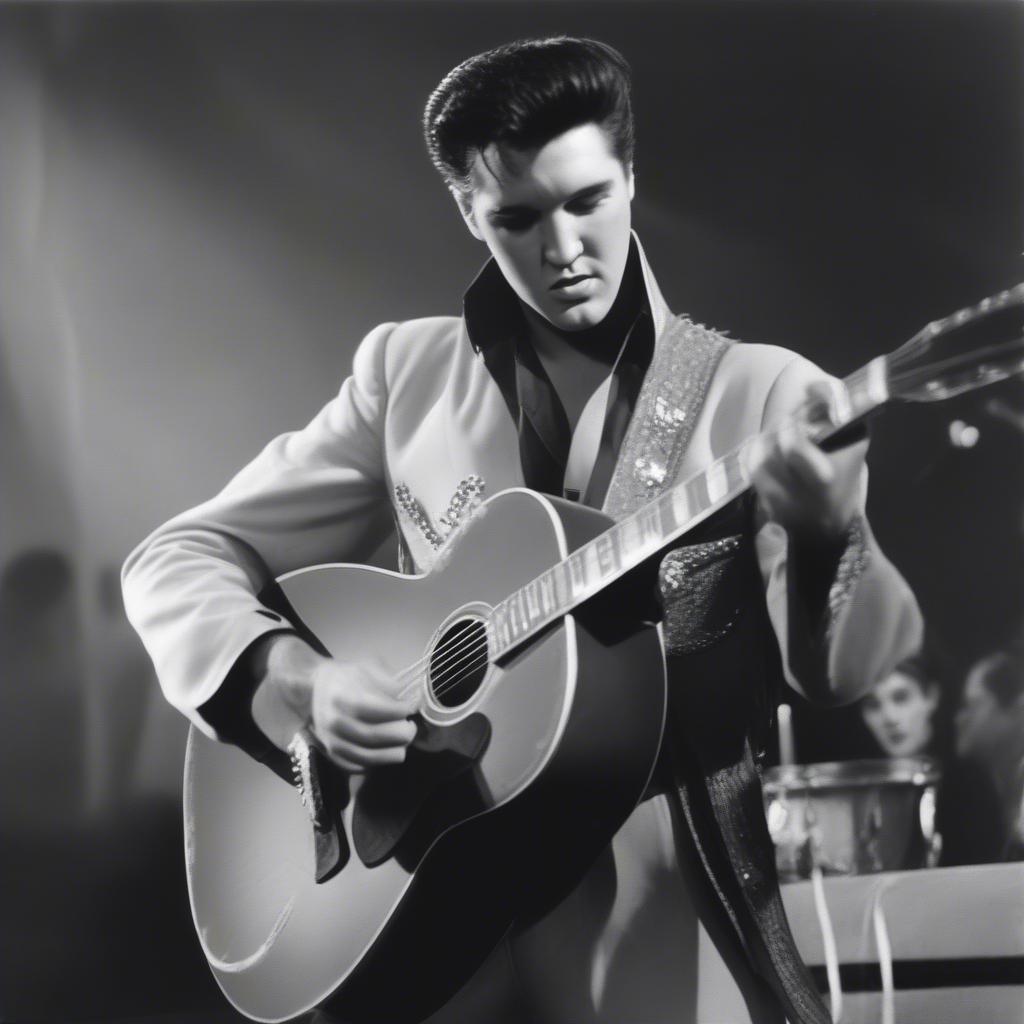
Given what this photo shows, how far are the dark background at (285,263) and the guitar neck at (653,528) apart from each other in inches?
24.1

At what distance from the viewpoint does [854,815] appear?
1.55 m

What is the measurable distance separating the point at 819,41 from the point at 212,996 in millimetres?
1346

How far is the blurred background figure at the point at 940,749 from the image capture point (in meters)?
1.48

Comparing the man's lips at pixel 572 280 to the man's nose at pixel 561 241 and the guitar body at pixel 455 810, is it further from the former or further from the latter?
the guitar body at pixel 455 810

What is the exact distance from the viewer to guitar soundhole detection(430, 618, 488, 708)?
104cm

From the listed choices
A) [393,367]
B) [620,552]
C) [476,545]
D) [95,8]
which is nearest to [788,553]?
[620,552]

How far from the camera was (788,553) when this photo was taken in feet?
2.91

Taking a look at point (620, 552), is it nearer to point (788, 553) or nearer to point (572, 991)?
point (788, 553)

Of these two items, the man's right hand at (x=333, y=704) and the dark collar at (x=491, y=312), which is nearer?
the man's right hand at (x=333, y=704)

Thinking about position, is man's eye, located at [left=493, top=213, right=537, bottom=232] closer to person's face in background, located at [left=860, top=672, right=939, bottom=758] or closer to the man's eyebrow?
the man's eyebrow

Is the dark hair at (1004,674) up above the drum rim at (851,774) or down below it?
above

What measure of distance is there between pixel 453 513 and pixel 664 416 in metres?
0.24

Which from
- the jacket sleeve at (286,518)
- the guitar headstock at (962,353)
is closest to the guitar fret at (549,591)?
the guitar headstock at (962,353)

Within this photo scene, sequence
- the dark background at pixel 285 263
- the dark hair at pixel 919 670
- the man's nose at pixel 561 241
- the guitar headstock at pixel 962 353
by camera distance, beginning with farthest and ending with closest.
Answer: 1. the dark hair at pixel 919 670
2. the dark background at pixel 285 263
3. the man's nose at pixel 561 241
4. the guitar headstock at pixel 962 353
